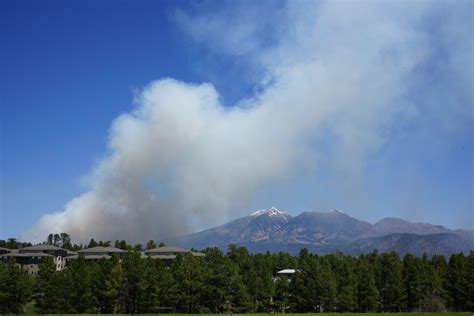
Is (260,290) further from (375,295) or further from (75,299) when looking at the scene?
(75,299)

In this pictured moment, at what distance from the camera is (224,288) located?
80.8 meters

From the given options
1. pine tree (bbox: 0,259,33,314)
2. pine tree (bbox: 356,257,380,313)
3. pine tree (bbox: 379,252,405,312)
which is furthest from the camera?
pine tree (bbox: 379,252,405,312)

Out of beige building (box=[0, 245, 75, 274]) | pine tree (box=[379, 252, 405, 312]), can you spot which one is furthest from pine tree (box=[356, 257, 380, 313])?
beige building (box=[0, 245, 75, 274])

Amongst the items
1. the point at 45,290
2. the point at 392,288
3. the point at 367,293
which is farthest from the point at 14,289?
the point at 392,288

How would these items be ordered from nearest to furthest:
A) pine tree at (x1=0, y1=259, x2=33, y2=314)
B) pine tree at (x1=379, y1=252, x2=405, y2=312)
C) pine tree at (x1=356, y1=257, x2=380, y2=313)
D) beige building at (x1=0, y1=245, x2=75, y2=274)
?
pine tree at (x1=0, y1=259, x2=33, y2=314) → pine tree at (x1=356, y1=257, x2=380, y2=313) → pine tree at (x1=379, y1=252, x2=405, y2=312) → beige building at (x1=0, y1=245, x2=75, y2=274)

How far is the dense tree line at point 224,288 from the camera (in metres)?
76.6

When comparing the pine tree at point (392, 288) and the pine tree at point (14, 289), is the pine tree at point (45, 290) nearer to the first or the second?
the pine tree at point (14, 289)

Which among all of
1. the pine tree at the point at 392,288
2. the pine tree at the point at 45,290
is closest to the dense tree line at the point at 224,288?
the pine tree at the point at 392,288

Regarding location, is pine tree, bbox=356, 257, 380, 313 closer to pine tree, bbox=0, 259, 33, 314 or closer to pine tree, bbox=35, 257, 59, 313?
pine tree, bbox=35, 257, 59, 313

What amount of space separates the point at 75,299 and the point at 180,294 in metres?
16.4

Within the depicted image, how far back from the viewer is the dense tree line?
76.6 m

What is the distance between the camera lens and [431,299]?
8488 cm

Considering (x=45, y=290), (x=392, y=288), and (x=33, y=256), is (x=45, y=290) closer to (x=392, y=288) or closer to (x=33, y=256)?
(x=33, y=256)

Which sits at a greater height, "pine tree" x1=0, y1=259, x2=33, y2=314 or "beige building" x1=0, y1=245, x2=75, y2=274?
"beige building" x1=0, y1=245, x2=75, y2=274
